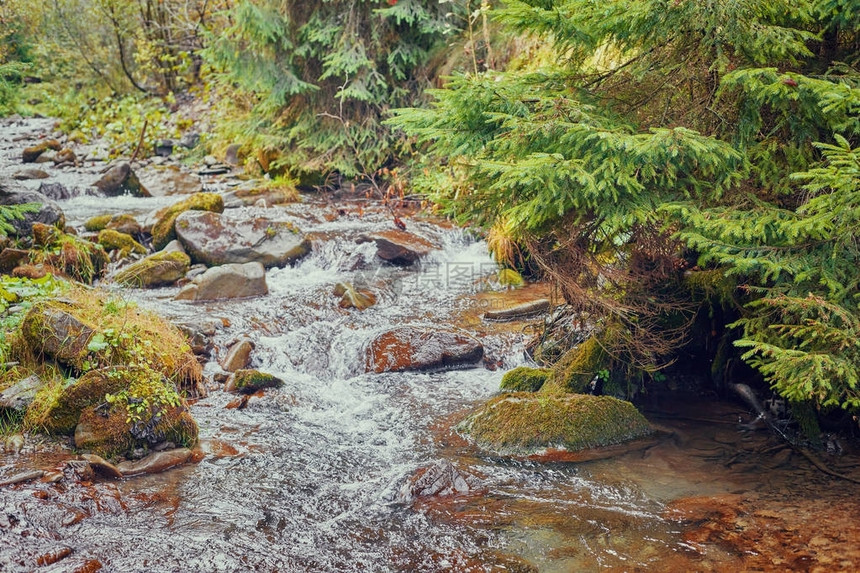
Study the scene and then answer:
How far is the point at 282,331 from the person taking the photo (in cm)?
912

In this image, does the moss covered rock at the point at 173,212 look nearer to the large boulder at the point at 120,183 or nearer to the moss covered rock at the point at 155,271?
the moss covered rock at the point at 155,271

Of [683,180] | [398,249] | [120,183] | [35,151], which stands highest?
[683,180]

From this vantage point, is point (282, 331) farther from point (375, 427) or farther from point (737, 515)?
point (737, 515)

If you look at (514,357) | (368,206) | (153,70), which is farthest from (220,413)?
(153,70)

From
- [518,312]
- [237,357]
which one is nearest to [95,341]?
[237,357]

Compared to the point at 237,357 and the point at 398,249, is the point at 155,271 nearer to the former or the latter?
the point at 237,357

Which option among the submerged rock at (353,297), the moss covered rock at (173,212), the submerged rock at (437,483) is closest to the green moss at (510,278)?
the submerged rock at (353,297)

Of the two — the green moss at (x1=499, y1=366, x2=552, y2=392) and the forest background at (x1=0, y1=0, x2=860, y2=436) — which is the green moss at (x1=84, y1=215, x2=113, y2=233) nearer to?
the forest background at (x1=0, y1=0, x2=860, y2=436)

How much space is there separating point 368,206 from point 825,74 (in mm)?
10982

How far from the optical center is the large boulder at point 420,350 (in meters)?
8.29

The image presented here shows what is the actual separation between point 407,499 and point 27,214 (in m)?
8.27

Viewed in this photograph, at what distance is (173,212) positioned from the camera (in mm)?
12211

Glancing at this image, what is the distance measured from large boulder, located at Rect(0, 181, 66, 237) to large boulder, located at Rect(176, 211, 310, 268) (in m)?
1.83

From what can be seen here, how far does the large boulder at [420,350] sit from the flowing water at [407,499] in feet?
0.46
